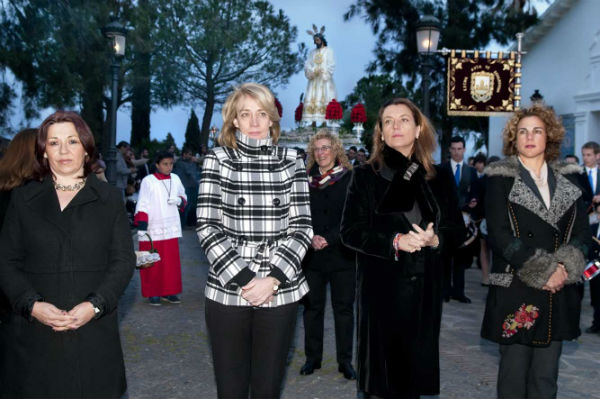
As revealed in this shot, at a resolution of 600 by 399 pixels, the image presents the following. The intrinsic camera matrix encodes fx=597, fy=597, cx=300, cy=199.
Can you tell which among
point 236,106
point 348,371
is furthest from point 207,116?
point 236,106

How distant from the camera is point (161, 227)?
320 inches

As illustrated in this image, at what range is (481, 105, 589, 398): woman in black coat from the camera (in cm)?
366

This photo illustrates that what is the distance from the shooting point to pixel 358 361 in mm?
3598

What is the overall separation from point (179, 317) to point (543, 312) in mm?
4717

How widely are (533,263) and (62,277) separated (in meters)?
2.67

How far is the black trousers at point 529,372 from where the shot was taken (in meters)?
3.70

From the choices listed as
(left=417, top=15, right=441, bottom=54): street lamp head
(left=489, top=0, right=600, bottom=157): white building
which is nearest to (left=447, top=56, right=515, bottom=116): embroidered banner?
(left=417, top=15, right=441, bottom=54): street lamp head

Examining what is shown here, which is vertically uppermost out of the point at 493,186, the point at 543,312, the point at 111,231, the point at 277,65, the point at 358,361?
the point at 277,65

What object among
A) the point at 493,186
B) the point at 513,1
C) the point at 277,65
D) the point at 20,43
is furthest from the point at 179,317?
the point at 277,65

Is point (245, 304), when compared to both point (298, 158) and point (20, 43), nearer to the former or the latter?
point (298, 158)

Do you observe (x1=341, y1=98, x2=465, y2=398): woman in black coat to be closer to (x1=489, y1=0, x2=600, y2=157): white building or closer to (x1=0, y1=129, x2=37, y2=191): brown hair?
(x1=0, y1=129, x2=37, y2=191): brown hair

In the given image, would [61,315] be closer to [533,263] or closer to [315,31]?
[533,263]

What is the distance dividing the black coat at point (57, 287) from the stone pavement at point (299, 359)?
1856 millimetres

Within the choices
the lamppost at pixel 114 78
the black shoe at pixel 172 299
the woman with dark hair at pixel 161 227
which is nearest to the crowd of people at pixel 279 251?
the woman with dark hair at pixel 161 227
